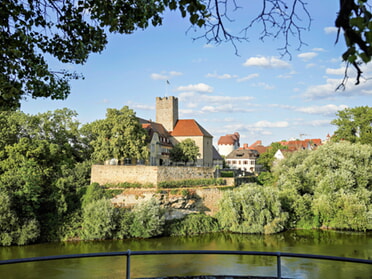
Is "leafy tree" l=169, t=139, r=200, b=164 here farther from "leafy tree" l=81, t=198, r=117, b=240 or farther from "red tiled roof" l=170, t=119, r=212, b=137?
"leafy tree" l=81, t=198, r=117, b=240

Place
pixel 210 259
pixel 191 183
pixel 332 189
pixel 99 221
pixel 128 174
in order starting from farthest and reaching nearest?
1. pixel 191 183
2. pixel 128 174
3. pixel 332 189
4. pixel 99 221
5. pixel 210 259

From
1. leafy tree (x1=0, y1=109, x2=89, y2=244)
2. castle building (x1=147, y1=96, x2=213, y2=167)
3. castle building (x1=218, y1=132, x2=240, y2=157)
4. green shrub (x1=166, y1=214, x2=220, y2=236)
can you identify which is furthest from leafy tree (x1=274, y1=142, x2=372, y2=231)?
castle building (x1=218, y1=132, x2=240, y2=157)

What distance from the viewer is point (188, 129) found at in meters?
43.2

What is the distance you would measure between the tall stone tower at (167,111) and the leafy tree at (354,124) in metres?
16.8

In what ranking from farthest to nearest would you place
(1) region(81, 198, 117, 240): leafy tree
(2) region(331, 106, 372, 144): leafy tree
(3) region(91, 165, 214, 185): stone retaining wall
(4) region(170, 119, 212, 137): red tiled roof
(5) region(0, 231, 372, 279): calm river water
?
(4) region(170, 119, 212, 137): red tiled roof → (2) region(331, 106, 372, 144): leafy tree → (3) region(91, 165, 214, 185): stone retaining wall → (1) region(81, 198, 117, 240): leafy tree → (5) region(0, 231, 372, 279): calm river water

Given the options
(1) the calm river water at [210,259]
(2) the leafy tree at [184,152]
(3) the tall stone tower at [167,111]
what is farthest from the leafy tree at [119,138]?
(3) the tall stone tower at [167,111]

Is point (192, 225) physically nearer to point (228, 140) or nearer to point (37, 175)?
point (37, 175)

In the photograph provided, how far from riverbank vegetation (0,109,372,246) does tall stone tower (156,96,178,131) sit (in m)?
16.6

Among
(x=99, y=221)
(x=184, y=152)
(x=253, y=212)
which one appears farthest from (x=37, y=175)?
(x=184, y=152)

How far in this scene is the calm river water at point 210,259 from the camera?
1603cm

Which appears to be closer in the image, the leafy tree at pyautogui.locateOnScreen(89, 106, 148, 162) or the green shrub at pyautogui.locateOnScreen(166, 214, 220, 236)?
the green shrub at pyautogui.locateOnScreen(166, 214, 220, 236)

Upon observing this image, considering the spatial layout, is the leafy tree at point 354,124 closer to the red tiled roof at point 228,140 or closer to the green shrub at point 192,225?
the green shrub at point 192,225

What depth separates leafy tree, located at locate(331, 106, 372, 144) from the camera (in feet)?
117

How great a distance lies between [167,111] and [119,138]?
54.7 feet
